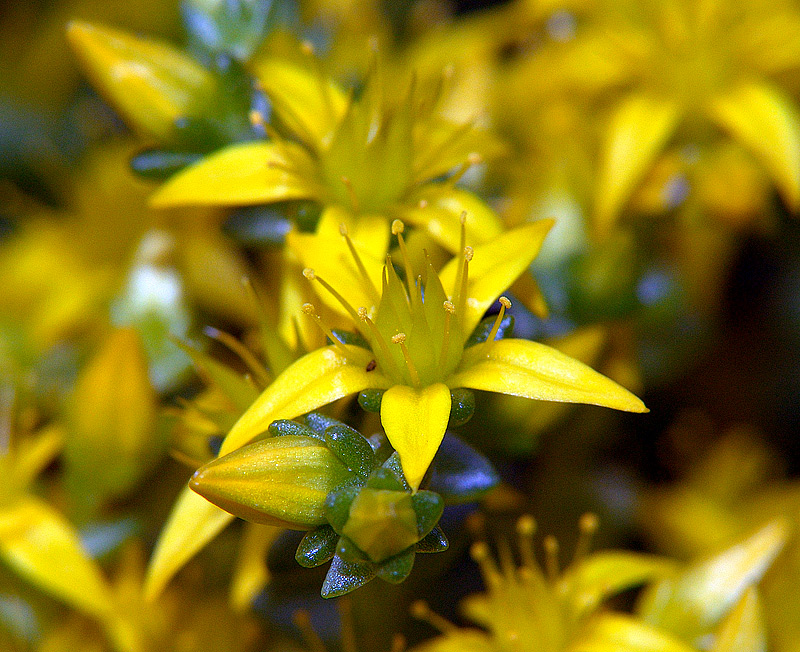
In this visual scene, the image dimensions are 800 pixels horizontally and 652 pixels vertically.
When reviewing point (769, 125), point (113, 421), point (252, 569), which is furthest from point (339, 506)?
point (769, 125)

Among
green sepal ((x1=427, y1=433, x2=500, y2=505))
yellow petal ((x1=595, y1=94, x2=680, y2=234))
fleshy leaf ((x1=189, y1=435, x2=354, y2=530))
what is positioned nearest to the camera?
fleshy leaf ((x1=189, y1=435, x2=354, y2=530))

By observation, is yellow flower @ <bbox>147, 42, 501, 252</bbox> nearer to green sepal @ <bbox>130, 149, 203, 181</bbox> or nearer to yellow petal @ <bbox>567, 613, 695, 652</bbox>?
green sepal @ <bbox>130, 149, 203, 181</bbox>

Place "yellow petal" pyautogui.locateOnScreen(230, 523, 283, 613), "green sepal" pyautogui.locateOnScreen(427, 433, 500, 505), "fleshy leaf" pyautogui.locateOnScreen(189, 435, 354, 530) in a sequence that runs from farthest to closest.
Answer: "yellow petal" pyautogui.locateOnScreen(230, 523, 283, 613)
"green sepal" pyautogui.locateOnScreen(427, 433, 500, 505)
"fleshy leaf" pyautogui.locateOnScreen(189, 435, 354, 530)

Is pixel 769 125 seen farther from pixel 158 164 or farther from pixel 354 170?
pixel 158 164

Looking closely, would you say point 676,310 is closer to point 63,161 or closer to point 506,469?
point 506,469

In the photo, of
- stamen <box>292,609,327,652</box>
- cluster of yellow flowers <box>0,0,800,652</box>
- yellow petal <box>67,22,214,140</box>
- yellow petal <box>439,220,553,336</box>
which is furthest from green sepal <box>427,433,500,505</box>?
yellow petal <box>67,22,214,140</box>

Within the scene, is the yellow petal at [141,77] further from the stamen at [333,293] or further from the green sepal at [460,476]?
the green sepal at [460,476]

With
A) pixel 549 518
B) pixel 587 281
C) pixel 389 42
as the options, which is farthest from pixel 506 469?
pixel 389 42

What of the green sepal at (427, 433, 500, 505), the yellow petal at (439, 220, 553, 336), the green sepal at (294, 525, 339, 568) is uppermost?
the yellow petal at (439, 220, 553, 336)
